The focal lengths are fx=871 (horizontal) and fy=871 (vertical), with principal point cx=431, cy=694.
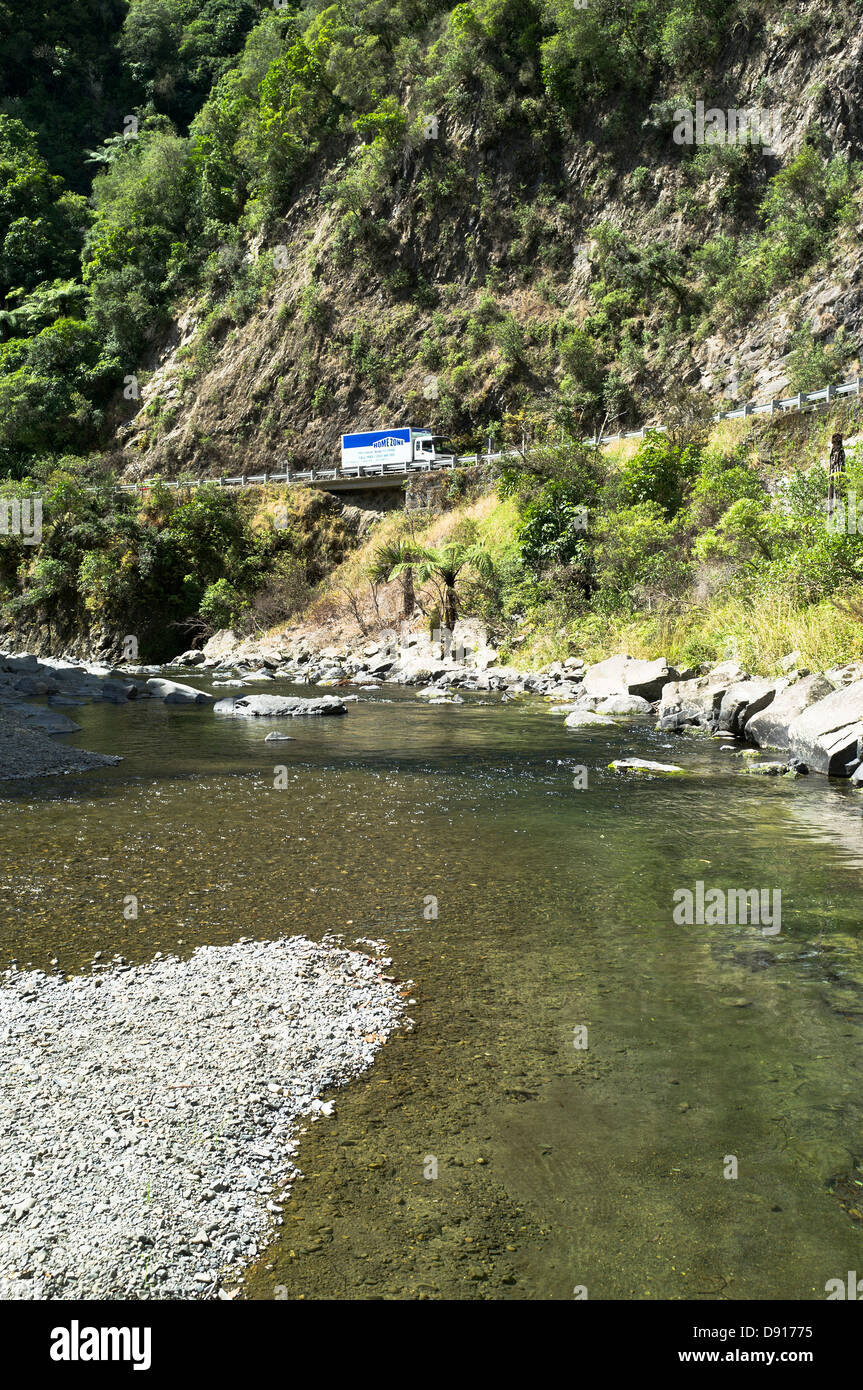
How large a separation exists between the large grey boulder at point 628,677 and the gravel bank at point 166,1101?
14.0m

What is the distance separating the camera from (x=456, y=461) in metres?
39.5

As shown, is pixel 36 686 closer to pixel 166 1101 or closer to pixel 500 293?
pixel 166 1101

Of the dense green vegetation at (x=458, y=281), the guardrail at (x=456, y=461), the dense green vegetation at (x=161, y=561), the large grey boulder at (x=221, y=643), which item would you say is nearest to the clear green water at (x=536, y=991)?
the dense green vegetation at (x=458, y=281)

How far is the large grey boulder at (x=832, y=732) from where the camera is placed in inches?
464

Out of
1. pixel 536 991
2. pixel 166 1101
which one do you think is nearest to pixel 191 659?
pixel 536 991

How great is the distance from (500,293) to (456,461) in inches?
440

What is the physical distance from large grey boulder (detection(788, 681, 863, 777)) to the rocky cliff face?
19.8 m

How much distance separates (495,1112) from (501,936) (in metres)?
2.25

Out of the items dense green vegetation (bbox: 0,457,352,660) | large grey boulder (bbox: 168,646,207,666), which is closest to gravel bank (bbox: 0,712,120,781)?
large grey boulder (bbox: 168,646,207,666)

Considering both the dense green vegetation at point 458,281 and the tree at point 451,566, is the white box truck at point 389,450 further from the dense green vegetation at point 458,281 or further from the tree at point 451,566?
the tree at point 451,566

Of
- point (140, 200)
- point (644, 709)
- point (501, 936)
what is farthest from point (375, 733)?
point (140, 200)

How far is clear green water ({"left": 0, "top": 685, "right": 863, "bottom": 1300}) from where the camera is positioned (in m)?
3.18

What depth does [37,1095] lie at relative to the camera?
397 centimetres
